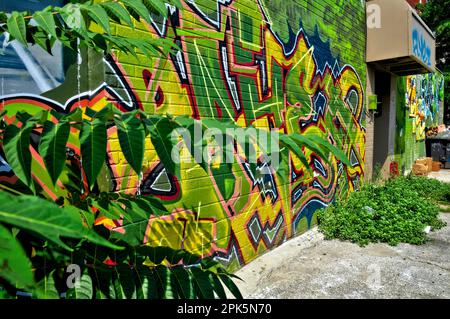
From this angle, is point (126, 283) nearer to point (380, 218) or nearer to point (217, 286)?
point (217, 286)

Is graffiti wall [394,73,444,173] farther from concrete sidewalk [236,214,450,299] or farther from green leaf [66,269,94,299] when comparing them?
green leaf [66,269,94,299]

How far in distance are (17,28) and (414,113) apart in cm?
1420

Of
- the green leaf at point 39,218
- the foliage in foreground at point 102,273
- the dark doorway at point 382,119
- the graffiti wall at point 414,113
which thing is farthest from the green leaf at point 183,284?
the graffiti wall at point 414,113

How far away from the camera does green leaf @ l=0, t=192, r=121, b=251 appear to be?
0.57 metres

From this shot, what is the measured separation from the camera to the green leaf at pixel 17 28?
44.3 inches

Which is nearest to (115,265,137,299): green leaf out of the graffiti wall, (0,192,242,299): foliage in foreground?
(0,192,242,299): foliage in foreground

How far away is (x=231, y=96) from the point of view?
4137mm

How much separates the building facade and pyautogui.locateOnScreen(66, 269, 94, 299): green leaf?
0.38 meters

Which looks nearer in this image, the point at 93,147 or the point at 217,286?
the point at 93,147

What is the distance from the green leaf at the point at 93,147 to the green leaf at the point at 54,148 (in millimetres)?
46

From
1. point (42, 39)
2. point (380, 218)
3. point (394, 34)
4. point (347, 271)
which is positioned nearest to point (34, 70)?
point (42, 39)

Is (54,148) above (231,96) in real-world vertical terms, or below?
below

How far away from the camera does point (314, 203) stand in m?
Answer: 6.15
